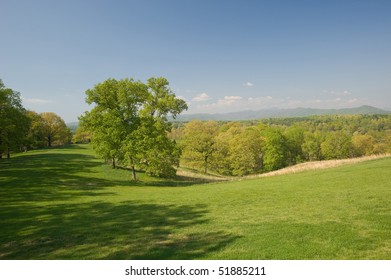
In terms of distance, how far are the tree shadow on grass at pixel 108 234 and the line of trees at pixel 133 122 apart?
15797mm

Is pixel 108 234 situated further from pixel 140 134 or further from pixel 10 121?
pixel 10 121

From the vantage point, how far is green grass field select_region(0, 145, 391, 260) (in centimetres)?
920

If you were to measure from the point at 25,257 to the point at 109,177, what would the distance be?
24999mm

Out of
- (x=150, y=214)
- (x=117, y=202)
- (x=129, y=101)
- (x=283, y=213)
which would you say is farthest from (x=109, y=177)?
(x=283, y=213)

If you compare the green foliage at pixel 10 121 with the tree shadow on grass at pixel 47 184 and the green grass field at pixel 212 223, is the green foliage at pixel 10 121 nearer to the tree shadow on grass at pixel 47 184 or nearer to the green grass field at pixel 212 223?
the tree shadow on grass at pixel 47 184

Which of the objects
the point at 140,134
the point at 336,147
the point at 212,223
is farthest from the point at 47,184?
the point at 336,147

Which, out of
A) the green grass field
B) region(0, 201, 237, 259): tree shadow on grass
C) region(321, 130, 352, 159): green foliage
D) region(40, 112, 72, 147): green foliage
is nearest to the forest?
the green grass field

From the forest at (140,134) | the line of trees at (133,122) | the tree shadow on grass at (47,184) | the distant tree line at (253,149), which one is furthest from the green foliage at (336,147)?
the tree shadow on grass at (47,184)

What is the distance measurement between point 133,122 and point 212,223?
2455 centimetres

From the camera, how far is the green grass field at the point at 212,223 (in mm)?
9195

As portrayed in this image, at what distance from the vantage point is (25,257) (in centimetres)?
973

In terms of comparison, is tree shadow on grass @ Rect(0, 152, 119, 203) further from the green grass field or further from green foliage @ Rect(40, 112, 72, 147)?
green foliage @ Rect(40, 112, 72, 147)
